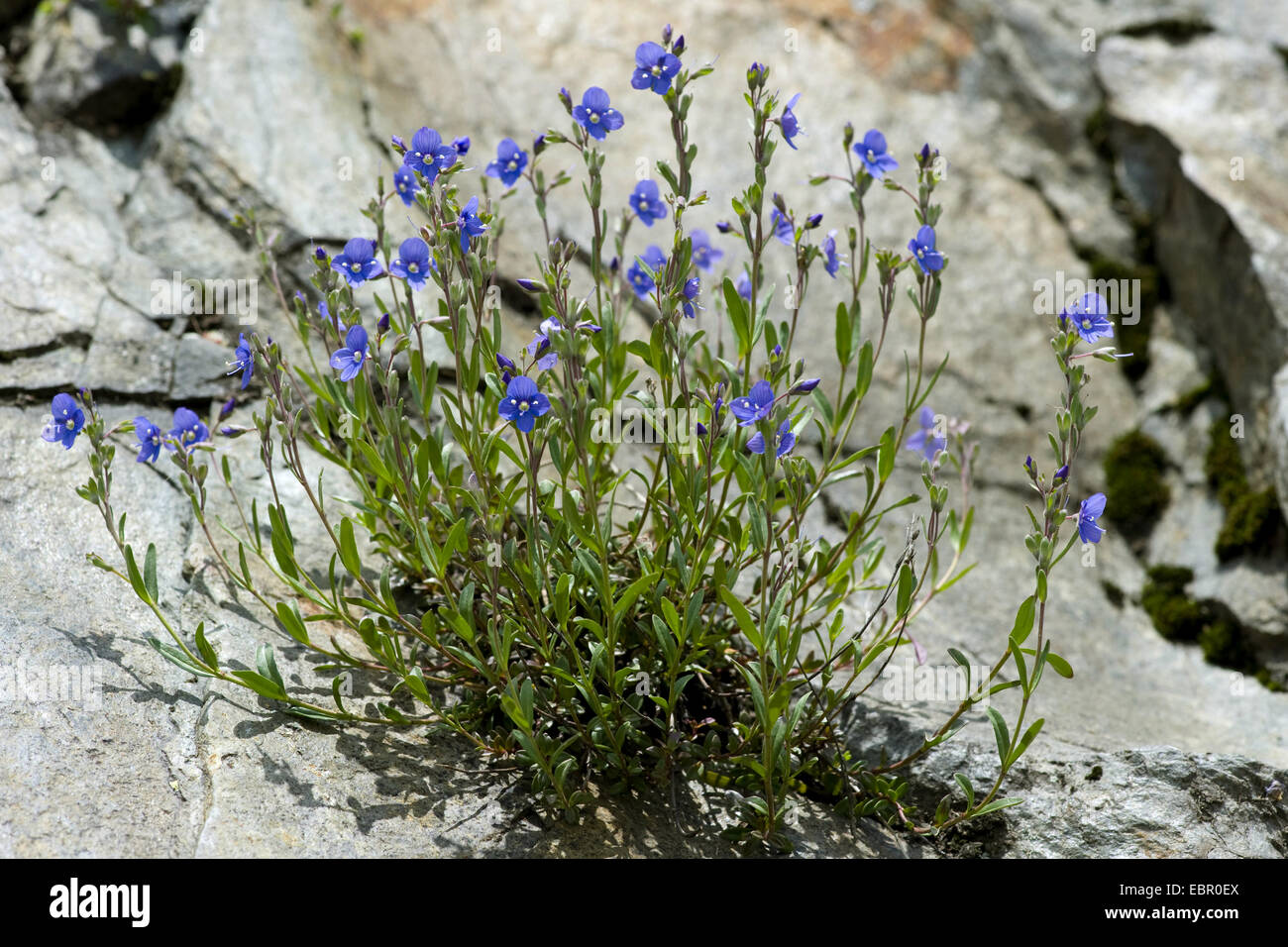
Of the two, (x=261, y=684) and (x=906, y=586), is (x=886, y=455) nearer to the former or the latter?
(x=906, y=586)

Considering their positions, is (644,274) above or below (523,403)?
above

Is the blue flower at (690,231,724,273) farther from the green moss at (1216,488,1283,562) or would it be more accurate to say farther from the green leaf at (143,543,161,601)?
the green moss at (1216,488,1283,562)

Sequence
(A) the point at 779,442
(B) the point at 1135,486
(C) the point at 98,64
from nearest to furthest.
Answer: (A) the point at 779,442 < (B) the point at 1135,486 < (C) the point at 98,64

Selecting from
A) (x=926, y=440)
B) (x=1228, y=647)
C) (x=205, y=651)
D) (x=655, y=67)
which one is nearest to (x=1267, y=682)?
(x=1228, y=647)

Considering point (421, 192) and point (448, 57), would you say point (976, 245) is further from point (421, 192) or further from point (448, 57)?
point (421, 192)

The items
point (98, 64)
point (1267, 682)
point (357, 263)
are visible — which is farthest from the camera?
point (98, 64)

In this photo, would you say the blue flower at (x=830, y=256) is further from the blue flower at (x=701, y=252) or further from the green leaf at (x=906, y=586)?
the green leaf at (x=906, y=586)
